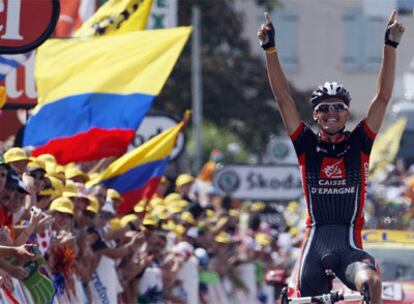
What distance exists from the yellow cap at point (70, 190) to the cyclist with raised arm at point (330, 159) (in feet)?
10.6

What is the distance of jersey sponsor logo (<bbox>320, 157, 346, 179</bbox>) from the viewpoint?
11664 millimetres

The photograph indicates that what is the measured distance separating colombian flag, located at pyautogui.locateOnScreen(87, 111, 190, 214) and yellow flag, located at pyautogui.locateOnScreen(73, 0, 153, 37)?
1187 millimetres

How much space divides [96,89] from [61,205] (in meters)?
3.53

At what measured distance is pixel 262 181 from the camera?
3030cm

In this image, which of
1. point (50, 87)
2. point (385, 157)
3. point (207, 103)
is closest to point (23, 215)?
point (50, 87)

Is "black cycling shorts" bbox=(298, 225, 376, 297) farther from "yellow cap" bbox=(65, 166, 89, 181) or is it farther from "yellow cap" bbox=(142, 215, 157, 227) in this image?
"yellow cap" bbox=(142, 215, 157, 227)

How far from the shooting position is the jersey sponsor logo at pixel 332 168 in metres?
11.7

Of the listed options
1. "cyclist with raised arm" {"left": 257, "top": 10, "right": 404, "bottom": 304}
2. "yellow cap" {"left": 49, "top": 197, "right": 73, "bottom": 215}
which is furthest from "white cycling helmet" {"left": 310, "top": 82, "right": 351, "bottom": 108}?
"yellow cap" {"left": 49, "top": 197, "right": 73, "bottom": 215}

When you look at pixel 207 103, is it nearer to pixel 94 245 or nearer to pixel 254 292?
pixel 254 292

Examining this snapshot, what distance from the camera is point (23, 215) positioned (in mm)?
13055

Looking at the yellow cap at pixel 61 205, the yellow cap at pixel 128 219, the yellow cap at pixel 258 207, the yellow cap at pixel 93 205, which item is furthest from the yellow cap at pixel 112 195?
the yellow cap at pixel 258 207

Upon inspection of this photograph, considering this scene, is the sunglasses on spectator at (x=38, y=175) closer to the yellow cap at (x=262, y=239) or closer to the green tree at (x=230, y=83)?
the yellow cap at (x=262, y=239)

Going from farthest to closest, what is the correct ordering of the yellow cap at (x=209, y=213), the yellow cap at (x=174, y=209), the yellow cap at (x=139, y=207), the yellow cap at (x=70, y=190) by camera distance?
the yellow cap at (x=209, y=213) → the yellow cap at (x=174, y=209) → the yellow cap at (x=139, y=207) → the yellow cap at (x=70, y=190)

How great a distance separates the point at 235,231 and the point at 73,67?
770 cm
